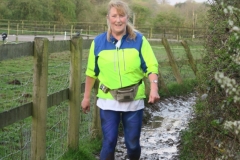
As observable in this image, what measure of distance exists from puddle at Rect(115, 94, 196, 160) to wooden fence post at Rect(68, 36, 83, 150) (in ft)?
2.44

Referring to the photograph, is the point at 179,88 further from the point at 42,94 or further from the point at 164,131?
the point at 42,94

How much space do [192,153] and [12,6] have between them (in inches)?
2186

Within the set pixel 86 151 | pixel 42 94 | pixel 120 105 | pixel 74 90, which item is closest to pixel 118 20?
pixel 120 105

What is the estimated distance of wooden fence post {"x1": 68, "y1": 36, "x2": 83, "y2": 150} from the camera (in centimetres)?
563

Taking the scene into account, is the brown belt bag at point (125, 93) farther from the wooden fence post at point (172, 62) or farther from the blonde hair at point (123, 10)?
the wooden fence post at point (172, 62)

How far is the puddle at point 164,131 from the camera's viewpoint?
6523 millimetres

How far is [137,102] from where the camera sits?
472 cm

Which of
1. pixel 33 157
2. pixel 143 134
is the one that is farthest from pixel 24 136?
pixel 143 134

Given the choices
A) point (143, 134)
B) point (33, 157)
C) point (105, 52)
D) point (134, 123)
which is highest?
point (105, 52)

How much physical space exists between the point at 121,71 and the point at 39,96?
0.81 m

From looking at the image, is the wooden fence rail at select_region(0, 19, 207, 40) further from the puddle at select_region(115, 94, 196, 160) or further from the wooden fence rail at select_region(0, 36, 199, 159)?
the wooden fence rail at select_region(0, 36, 199, 159)

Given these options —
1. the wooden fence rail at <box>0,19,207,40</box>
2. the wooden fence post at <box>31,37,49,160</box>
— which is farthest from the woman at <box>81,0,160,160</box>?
the wooden fence rail at <box>0,19,207,40</box>

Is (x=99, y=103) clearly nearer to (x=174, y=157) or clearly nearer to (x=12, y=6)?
(x=174, y=157)

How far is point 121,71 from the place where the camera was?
4.62m
